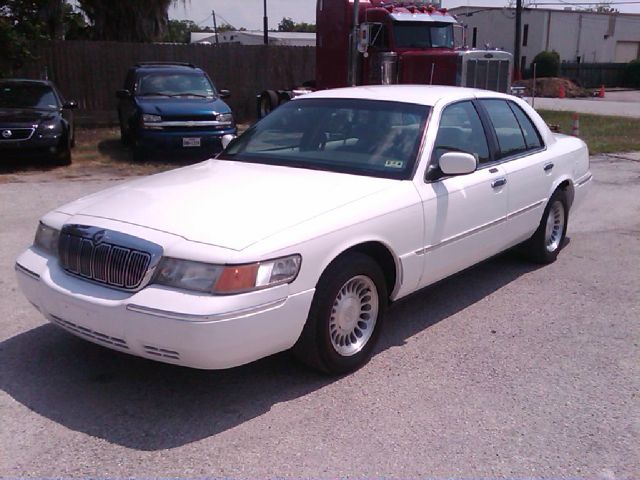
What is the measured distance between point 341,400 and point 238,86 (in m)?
18.7

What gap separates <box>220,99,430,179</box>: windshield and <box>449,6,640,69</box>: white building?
4869cm

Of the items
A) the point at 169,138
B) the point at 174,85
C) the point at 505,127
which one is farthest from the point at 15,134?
the point at 505,127

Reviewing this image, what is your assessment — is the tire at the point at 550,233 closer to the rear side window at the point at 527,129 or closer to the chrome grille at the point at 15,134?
the rear side window at the point at 527,129

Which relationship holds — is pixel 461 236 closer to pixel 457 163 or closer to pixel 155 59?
pixel 457 163

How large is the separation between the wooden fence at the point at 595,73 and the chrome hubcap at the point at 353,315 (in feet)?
156

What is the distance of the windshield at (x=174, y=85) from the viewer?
13469 millimetres

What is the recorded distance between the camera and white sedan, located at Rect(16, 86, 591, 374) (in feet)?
11.5

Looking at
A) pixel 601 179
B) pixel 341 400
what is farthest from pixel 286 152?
pixel 601 179

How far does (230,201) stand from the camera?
4086 mm

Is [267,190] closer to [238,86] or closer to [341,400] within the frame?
[341,400]

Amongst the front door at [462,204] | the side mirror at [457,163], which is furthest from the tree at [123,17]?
the side mirror at [457,163]

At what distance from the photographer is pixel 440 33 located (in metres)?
15.3

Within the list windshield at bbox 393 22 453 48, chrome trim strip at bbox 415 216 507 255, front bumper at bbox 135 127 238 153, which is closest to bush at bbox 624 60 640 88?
windshield at bbox 393 22 453 48

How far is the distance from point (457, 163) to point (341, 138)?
3.02ft
